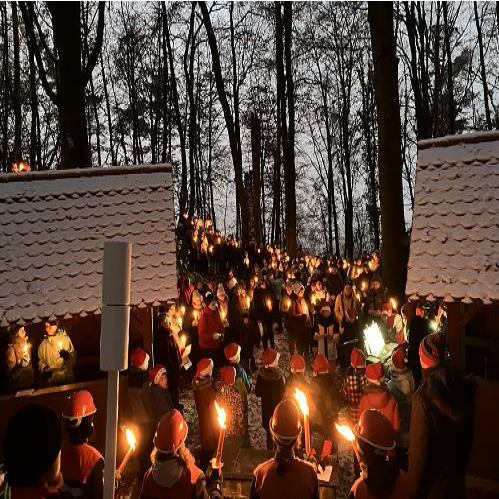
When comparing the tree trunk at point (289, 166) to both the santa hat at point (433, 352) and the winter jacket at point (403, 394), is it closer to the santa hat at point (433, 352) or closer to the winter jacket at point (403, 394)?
the winter jacket at point (403, 394)

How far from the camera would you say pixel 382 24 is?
1036 centimetres

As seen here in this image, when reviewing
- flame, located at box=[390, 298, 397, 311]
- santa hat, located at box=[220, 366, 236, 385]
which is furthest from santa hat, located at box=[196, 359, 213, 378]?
flame, located at box=[390, 298, 397, 311]

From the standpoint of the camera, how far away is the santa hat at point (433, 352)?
17.2 ft

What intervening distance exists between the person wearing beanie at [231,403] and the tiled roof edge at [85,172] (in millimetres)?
3254

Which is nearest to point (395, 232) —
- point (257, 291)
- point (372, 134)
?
point (257, 291)

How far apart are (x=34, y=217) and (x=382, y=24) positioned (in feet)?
28.4

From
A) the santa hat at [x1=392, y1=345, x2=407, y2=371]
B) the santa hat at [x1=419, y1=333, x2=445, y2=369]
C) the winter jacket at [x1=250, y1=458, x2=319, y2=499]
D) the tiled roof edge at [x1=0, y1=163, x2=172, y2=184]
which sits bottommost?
the winter jacket at [x1=250, y1=458, x2=319, y2=499]

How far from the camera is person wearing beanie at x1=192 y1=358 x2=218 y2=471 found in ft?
20.1

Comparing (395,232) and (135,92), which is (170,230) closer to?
(395,232)

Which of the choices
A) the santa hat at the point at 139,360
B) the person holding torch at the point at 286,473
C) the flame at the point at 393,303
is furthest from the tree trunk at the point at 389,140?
the person holding torch at the point at 286,473

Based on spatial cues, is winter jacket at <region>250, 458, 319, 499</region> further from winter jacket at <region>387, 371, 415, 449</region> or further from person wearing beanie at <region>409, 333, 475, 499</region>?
winter jacket at <region>387, 371, 415, 449</region>

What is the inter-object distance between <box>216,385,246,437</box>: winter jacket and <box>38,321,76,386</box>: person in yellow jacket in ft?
7.77

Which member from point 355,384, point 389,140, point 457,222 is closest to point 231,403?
point 355,384

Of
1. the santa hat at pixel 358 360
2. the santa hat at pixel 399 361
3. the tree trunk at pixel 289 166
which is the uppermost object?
the tree trunk at pixel 289 166
